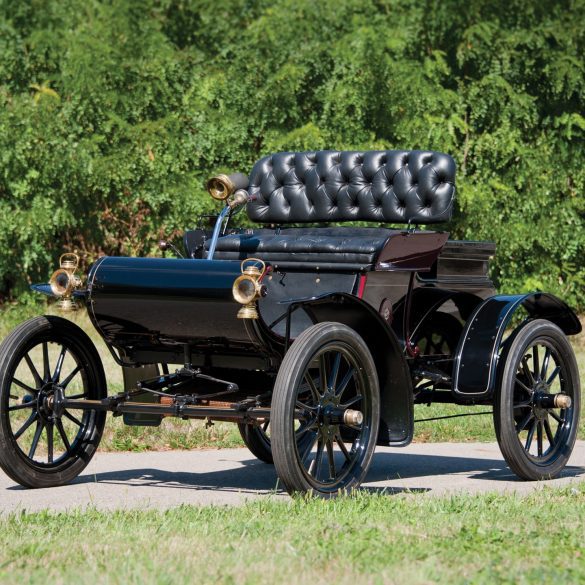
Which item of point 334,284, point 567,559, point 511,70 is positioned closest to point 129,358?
point 334,284

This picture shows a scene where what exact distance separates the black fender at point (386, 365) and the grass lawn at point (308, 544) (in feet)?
2.55

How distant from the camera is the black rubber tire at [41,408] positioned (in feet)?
20.6

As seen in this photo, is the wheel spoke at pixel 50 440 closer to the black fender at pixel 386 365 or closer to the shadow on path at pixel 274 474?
the shadow on path at pixel 274 474

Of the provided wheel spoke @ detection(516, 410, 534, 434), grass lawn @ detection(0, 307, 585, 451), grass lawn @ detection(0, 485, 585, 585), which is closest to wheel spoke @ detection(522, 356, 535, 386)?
wheel spoke @ detection(516, 410, 534, 434)

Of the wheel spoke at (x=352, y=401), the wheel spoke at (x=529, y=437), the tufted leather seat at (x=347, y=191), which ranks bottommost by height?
the wheel spoke at (x=529, y=437)

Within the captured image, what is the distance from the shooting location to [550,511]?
18.0 feet

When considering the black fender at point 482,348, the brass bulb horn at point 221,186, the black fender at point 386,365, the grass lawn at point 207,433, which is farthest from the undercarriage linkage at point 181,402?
the grass lawn at point 207,433

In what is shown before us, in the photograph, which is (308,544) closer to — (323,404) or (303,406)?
(303,406)

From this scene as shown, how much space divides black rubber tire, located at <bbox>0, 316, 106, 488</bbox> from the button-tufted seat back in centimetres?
155

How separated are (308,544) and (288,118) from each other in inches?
514

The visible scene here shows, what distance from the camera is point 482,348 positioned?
6934 millimetres

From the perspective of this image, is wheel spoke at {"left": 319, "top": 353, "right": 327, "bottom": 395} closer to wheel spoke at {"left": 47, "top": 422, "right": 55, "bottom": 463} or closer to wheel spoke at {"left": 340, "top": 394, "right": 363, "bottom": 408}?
wheel spoke at {"left": 340, "top": 394, "right": 363, "bottom": 408}

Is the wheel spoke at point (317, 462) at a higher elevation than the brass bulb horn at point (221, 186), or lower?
lower

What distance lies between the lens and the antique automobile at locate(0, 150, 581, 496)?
6.02m
